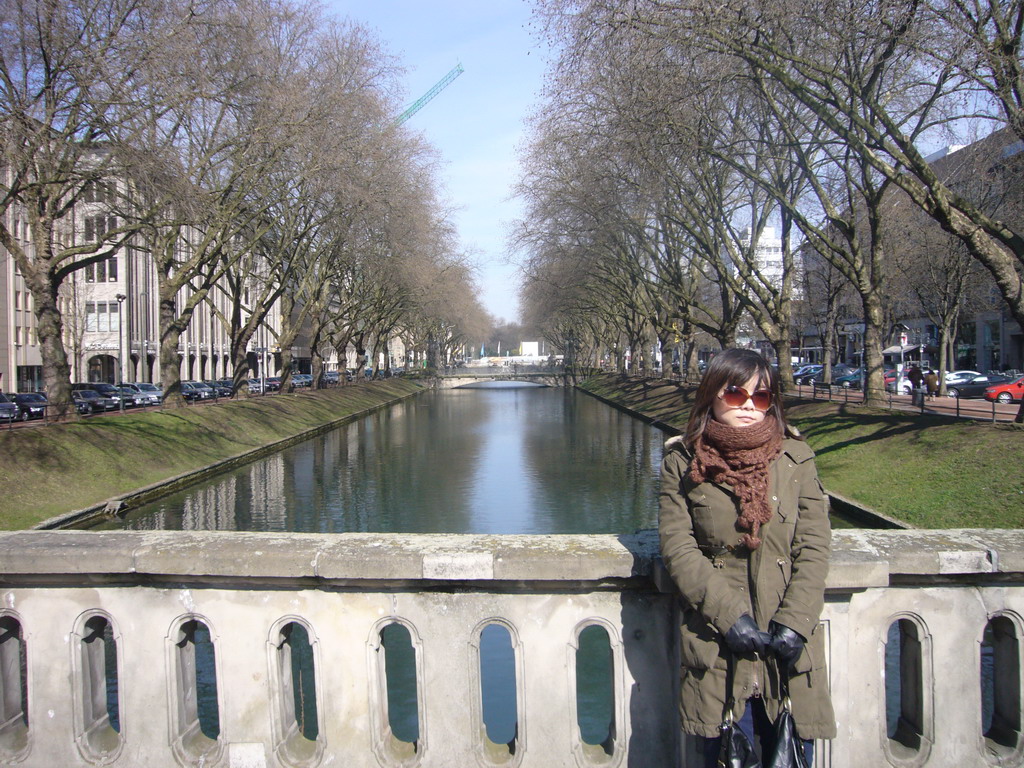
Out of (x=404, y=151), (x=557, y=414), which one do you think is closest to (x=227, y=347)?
(x=557, y=414)

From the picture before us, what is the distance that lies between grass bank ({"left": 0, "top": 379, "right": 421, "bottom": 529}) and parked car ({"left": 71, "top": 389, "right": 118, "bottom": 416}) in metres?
8.63

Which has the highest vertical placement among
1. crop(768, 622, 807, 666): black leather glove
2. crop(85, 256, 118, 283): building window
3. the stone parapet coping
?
crop(85, 256, 118, 283): building window

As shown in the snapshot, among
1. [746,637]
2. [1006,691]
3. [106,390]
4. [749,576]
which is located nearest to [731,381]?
[749,576]

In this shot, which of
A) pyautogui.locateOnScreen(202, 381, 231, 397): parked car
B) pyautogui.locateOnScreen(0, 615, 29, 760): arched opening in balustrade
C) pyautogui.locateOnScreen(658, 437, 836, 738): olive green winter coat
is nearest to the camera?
pyautogui.locateOnScreen(658, 437, 836, 738): olive green winter coat

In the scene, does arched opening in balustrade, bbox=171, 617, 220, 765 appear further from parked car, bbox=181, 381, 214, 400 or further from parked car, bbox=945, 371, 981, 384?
Answer: parked car, bbox=181, 381, 214, 400

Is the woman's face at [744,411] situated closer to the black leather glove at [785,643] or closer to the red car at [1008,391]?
the black leather glove at [785,643]

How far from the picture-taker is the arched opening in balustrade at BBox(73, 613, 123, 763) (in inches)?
170

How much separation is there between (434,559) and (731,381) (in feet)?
5.25

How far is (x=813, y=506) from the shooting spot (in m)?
3.55

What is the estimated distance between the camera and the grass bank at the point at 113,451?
19891mm

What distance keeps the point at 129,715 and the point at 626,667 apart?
2.44 m

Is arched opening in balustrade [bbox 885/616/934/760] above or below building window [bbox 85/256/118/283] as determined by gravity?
below

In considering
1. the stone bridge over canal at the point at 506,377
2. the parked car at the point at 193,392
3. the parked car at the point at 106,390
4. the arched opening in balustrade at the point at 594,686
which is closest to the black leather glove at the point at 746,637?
the arched opening in balustrade at the point at 594,686

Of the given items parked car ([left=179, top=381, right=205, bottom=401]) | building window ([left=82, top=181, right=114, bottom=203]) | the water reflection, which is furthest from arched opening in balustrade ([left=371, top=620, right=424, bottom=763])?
parked car ([left=179, top=381, right=205, bottom=401])
